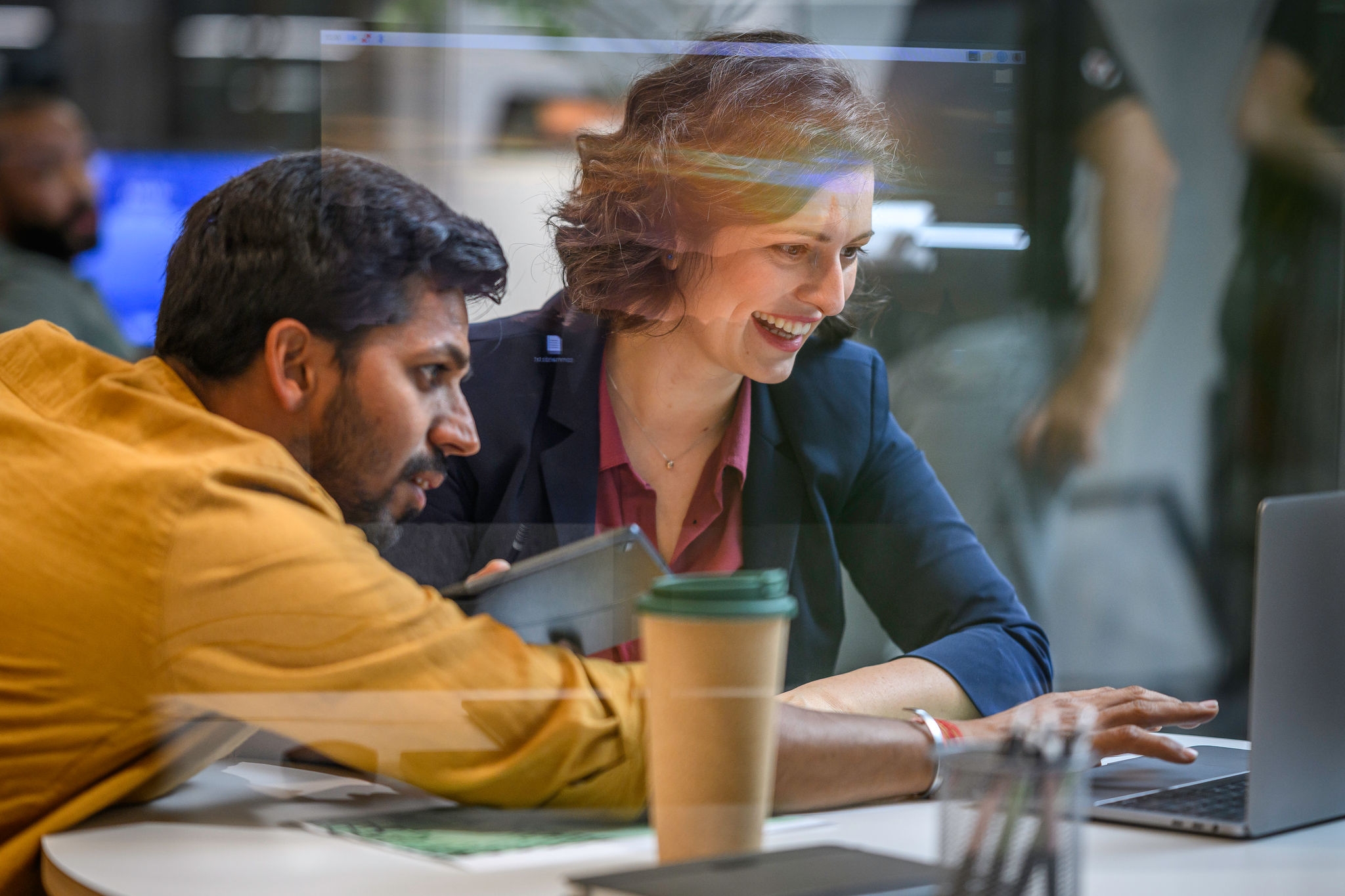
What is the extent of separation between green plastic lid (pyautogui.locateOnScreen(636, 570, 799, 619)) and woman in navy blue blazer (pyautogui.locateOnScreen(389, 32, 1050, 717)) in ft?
1.09

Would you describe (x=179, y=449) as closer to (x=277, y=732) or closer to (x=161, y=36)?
(x=277, y=732)

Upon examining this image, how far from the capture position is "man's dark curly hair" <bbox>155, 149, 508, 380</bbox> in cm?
120

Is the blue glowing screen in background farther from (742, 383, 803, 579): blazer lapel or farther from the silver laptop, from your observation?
the silver laptop

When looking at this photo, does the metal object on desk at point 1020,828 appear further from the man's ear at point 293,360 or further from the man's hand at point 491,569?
the man's ear at point 293,360

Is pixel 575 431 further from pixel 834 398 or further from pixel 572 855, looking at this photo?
pixel 572 855

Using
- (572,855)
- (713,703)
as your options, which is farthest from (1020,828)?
(572,855)

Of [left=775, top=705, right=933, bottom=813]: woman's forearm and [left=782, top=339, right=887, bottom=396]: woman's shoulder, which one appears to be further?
[left=782, top=339, right=887, bottom=396]: woman's shoulder

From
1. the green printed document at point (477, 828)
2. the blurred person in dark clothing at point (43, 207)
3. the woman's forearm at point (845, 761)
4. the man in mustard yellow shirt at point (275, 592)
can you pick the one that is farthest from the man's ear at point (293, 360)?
the blurred person in dark clothing at point (43, 207)

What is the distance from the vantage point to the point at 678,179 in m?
1.26

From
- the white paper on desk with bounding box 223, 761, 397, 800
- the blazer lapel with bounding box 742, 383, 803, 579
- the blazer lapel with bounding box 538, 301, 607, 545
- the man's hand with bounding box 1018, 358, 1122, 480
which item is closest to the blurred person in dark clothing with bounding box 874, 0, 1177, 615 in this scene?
the man's hand with bounding box 1018, 358, 1122, 480

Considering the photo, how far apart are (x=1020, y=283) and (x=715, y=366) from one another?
477mm

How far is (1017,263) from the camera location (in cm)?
158

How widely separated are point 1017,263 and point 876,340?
33 centimetres

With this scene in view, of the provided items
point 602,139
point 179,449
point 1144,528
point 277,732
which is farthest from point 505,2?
point 1144,528
